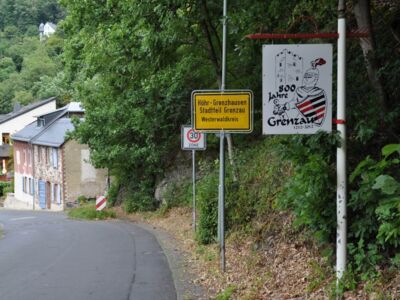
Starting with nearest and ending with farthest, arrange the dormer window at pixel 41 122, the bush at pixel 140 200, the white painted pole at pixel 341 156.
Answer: the white painted pole at pixel 341 156 < the bush at pixel 140 200 < the dormer window at pixel 41 122

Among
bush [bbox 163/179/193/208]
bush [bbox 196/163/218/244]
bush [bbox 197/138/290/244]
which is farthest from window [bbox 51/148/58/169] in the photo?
bush [bbox 196/163/218/244]

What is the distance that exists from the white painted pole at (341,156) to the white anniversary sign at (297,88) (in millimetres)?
191

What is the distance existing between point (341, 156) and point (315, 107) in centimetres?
58

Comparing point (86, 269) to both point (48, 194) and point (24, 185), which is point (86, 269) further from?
point (24, 185)

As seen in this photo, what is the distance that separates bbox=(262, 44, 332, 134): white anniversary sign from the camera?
6.15 m

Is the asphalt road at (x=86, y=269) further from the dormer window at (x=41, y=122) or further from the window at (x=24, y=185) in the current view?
the window at (x=24, y=185)

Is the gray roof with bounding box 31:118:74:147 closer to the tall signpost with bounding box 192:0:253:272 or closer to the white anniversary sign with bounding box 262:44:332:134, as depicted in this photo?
the tall signpost with bounding box 192:0:253:272

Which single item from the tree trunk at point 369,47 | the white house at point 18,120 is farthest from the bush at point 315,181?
the white house at point 18,120

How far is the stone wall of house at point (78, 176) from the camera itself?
47.2 meters

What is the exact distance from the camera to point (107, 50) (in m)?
17.4

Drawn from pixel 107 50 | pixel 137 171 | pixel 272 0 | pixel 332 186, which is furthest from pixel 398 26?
pixel 137 171

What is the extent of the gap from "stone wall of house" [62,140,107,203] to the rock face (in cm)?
2215

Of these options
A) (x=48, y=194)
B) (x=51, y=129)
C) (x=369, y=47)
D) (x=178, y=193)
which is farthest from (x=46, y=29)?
(x=369, y=47)

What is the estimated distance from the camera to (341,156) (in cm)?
605
